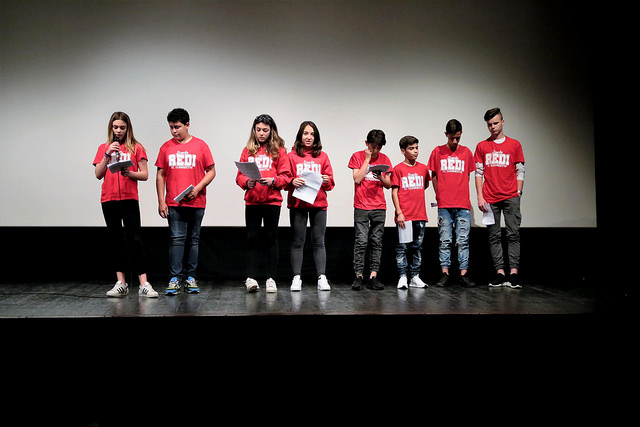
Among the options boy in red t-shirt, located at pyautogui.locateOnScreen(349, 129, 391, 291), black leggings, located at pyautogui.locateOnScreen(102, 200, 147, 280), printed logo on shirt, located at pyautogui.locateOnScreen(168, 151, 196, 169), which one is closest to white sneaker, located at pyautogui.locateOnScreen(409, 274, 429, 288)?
boy in red t-shirt, located at pyautogui.locateOnScreen(349, 129, 391, 291)

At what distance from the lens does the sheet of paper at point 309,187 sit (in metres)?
3.37

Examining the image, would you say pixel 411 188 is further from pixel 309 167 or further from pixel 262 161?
pixel 262 161

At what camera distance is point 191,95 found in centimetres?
448

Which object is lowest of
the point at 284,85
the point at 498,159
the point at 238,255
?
the point at 238,255

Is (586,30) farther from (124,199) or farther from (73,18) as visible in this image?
(73,18)

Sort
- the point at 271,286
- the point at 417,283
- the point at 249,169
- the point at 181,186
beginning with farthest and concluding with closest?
the point at 417,283 → the point at 271,286 → the point at 181,186 → the point at 249,169

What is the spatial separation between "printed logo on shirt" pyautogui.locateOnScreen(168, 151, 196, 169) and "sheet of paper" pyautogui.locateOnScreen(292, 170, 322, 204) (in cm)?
79

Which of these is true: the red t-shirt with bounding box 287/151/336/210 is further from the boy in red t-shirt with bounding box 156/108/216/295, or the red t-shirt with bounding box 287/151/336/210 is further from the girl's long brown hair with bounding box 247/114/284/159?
the boy in red t-shirt with bounding box 156/108/216/295

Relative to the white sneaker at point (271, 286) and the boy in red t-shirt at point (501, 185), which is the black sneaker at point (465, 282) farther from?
the white sneaker at point (271, 286)

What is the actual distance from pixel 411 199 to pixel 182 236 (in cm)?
184

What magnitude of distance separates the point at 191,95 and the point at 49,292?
6.99ft

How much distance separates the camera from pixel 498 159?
149 inches

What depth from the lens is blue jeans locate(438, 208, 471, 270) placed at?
3.81 metres

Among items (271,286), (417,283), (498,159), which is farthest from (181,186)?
(498,159)
